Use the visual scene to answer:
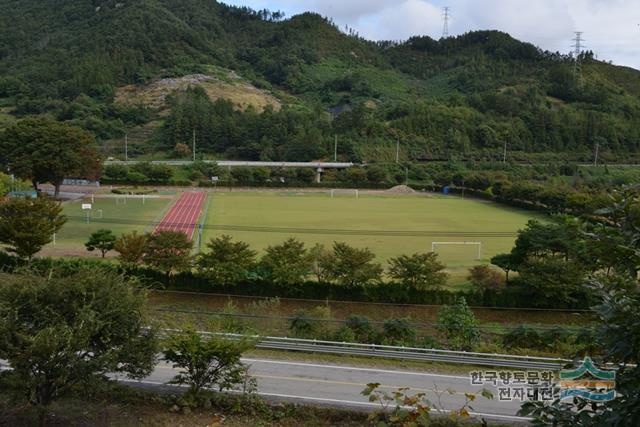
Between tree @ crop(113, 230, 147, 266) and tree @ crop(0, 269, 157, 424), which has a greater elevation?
tree @ crop(0, 269, 157, 424)

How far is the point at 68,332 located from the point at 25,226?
1417 cm

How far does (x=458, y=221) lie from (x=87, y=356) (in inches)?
1224

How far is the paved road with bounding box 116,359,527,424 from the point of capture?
9.08m

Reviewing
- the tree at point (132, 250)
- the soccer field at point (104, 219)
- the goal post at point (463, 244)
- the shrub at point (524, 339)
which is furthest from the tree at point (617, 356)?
the soccer field at point (104, 219)

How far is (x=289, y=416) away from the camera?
8469mm

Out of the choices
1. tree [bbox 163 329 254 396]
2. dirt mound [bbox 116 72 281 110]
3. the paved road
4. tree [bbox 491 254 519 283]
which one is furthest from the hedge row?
dirt mound [bbox 116 72 281 110]

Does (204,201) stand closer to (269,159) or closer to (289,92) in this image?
(269,159)

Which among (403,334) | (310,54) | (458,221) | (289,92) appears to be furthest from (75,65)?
(403,334)

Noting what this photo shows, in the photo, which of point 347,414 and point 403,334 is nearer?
point 347,414

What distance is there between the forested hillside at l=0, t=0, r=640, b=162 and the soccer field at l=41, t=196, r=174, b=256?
36.2 m

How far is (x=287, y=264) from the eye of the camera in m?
18.0

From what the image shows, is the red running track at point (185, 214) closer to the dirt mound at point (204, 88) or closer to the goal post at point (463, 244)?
the goal post at point (463, 244)

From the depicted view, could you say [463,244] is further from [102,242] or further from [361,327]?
[102,242]

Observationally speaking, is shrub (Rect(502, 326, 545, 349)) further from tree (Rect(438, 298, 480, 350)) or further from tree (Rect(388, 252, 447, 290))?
tree (Rect(388, 252, 447, 290))
